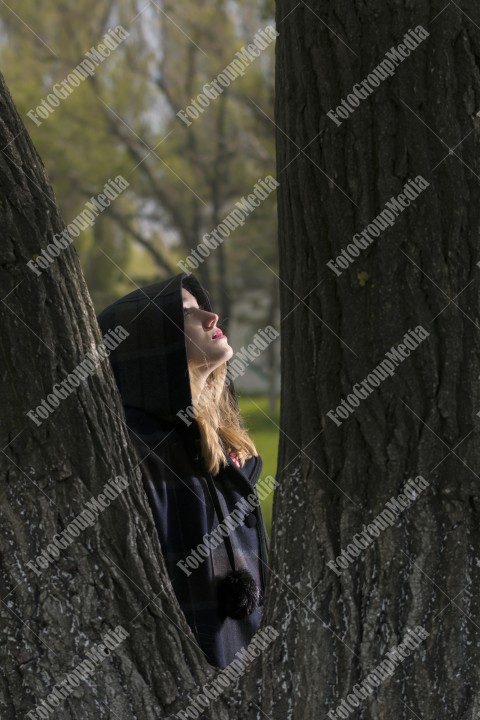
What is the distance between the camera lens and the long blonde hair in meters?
3.29

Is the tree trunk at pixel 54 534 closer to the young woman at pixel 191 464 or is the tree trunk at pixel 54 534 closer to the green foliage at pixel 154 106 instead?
the young woman at pixel 191 464

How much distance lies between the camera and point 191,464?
3277 millimetres

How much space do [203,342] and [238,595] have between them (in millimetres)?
867

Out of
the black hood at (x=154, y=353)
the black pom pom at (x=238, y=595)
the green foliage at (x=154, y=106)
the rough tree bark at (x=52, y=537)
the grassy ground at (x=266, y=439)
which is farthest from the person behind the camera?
the green foliage at (x=154, y=106)

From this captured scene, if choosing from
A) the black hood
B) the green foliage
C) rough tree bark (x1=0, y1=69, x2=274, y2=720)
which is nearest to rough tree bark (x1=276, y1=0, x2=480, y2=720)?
rough tree bark (x1=0, y1=69, x2=274, y2=720)

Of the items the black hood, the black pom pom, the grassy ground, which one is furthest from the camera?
the grassy ground

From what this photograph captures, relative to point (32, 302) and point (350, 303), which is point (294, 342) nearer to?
point (350, 303)

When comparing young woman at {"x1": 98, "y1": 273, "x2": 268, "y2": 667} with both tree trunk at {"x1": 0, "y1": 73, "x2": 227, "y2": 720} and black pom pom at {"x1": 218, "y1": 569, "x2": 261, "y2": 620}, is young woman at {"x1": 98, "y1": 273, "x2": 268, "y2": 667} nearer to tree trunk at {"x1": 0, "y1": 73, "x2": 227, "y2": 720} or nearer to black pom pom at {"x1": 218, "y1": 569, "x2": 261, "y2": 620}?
black pom pom at {"x1": 218, "y1": 569, "x2": 261, "y2": 620}

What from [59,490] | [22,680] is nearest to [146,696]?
[22,680]

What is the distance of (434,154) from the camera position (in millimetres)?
2170

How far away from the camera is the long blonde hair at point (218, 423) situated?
329 centimetres

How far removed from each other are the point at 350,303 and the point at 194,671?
3.07ft

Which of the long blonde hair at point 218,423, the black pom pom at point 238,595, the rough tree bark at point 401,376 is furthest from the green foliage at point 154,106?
the rough tree bark at point 401,376

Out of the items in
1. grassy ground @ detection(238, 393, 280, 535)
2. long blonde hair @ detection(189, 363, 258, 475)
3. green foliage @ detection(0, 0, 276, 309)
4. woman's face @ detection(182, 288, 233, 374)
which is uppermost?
green foliage @ detection(0, 0, 276, 309)
